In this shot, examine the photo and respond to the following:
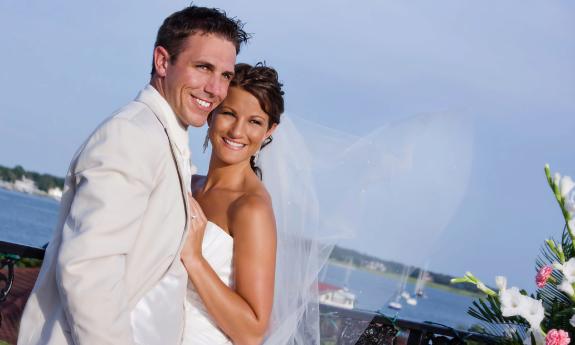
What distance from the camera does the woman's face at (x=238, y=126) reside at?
3.74 meters

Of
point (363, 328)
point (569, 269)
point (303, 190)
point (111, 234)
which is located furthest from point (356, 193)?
point (111, 234)

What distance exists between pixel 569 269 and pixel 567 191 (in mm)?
372

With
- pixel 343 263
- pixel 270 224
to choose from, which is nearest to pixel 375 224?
pixel 343 263

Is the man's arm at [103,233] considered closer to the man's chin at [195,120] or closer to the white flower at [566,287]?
the man's chin at [195,120]

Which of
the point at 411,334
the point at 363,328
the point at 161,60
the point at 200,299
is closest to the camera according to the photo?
the point at 161,60

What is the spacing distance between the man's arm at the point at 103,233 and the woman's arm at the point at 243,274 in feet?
1.96

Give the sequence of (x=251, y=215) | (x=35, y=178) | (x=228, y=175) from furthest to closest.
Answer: (x=35, y=178), (x=228, y=175), (x=251, y=215)

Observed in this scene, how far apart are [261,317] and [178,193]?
0.78m

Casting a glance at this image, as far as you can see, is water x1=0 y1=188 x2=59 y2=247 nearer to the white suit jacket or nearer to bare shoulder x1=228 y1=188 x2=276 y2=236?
bare shoulder x1=228 y1=188 x2=276 y2=236

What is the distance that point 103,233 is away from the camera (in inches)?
95.4

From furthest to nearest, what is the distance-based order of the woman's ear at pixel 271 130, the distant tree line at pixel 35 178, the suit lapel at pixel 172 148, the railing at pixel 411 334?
the distant tree line at pixel 35 178
the railing at pixel 411 334
the woman's ear at pixel 271 130
the suit lapel at pixel 172 148

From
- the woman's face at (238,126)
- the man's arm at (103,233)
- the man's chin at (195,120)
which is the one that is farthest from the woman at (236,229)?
the man's arm at (103,233)

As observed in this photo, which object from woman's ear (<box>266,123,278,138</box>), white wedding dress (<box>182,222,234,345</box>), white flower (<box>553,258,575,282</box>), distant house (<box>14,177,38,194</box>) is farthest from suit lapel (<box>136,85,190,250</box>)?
distant house (<box>14,177,38,194</box>)

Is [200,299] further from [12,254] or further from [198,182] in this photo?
[12,254]
